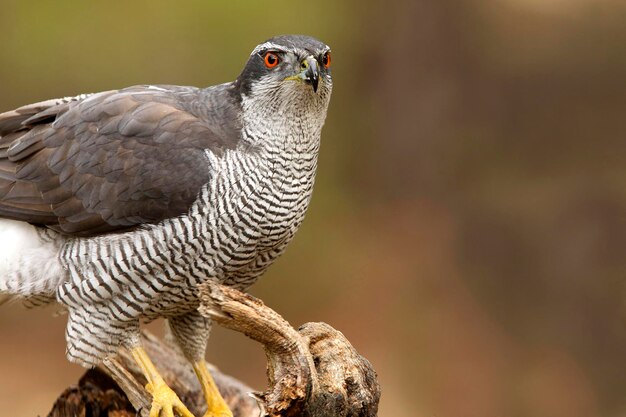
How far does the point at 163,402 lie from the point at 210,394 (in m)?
0.51

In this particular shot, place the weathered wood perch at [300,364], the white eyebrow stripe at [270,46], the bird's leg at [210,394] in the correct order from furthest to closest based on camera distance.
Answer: the bird's leg at [210,394] < the white eyebrow stripe at [270,46] < the weathered wood perch at [300,364]

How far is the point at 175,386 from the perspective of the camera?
5398mm

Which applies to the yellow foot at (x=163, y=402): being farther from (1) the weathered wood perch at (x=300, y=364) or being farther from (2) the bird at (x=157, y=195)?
(1) the weathered wood perch at (x=300, y=364)

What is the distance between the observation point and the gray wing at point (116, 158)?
4.32 m

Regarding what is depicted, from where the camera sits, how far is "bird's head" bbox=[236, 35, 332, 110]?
165 inches

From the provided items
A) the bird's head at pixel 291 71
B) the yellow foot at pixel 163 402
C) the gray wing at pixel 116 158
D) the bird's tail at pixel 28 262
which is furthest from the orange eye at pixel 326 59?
the yellow foot at pixel 163 402

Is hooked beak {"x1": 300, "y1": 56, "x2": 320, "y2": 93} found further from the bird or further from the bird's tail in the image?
the bird's tail

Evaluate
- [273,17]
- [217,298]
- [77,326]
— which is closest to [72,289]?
[77,326]

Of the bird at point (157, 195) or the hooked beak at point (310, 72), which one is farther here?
the bird at point (157, 195)

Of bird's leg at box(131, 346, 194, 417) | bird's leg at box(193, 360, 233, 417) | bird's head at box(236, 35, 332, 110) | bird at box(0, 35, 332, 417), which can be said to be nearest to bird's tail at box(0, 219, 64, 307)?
bird at box(0, 35, 332, 417)

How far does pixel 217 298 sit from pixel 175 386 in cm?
163

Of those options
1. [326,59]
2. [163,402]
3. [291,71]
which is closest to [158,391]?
[163,402]

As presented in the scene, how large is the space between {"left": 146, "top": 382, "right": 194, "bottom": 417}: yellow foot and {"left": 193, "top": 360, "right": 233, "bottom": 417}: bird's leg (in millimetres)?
390

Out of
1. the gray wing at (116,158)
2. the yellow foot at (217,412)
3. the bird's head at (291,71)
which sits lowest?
the yellow foot at (217,412)
